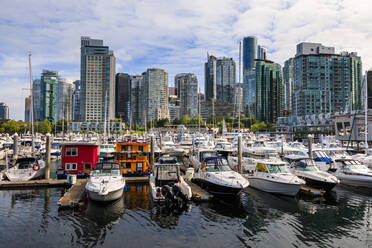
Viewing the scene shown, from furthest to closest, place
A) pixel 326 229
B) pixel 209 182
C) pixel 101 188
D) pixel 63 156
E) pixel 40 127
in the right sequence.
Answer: pixel 40 127 → pixel 63 156 → pixel 209 182 → pixel 101 188 → pixel 326 229

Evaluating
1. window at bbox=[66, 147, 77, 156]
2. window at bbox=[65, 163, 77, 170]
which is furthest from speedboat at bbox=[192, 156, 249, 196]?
window at bbox=[66, 147, 77, 156]

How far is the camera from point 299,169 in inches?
991

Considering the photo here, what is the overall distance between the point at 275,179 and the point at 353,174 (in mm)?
8952

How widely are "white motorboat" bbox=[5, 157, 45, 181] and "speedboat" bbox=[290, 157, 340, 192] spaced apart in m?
25.7

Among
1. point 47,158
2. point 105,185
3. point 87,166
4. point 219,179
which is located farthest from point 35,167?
point 219,179

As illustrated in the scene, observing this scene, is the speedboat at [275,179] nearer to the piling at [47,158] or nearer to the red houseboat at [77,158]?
the red houseboat at [77,158]

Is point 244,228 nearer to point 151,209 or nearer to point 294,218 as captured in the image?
point 294,218

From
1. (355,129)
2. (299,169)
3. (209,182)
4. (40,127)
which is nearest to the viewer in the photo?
(209,182)

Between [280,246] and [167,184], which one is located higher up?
[167,184]

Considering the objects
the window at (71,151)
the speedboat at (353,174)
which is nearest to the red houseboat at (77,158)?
the window at (71,151)

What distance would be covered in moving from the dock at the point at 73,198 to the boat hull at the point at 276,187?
47.5ft

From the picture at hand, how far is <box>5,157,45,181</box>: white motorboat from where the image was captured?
86.2ft

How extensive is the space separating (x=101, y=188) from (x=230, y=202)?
369 inches

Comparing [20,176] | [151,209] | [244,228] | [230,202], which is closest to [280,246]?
[244,228]
